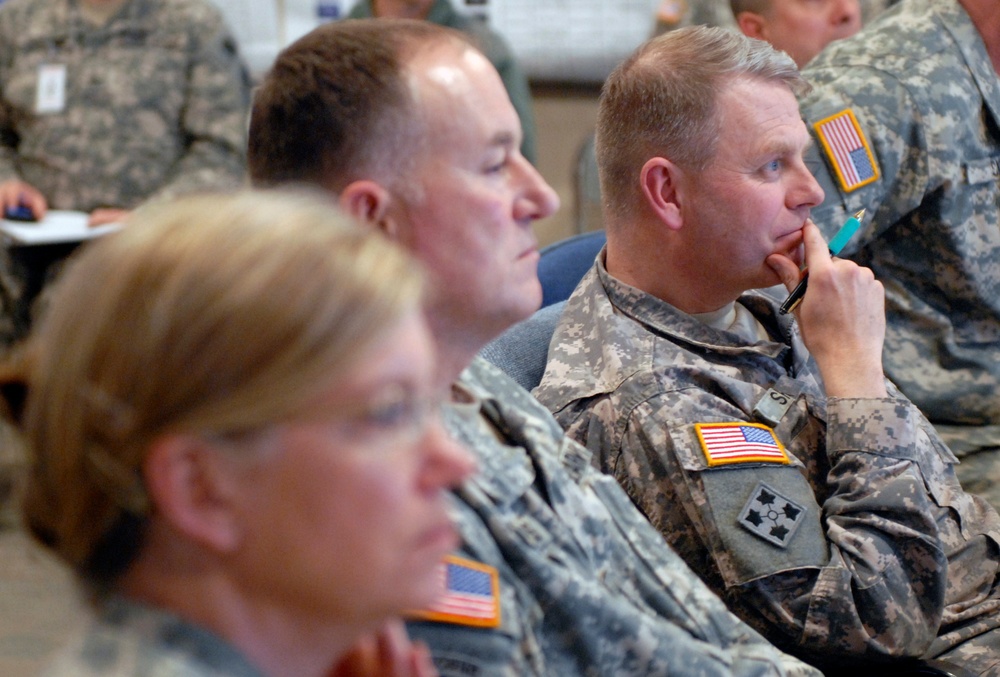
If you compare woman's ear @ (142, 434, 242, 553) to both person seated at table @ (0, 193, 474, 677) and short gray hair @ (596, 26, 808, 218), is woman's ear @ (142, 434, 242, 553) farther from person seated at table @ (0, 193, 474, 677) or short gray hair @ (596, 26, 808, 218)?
short gray hair @ (596, 26, 808, 218)

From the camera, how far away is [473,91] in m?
1.11

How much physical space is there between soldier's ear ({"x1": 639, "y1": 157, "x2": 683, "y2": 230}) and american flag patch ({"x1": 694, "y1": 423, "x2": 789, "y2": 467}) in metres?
0.33

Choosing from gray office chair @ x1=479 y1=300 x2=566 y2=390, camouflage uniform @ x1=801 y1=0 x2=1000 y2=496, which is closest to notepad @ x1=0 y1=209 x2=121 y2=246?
gray office chair @ x1=479 y1=300 x2=566 y2=390

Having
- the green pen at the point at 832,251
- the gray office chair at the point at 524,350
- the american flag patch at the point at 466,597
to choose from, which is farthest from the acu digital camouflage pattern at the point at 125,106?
the american flag patch at the point at 466,597

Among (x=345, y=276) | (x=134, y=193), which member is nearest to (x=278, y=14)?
(x=134, y=193)

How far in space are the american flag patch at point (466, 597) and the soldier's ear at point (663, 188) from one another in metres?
0.73

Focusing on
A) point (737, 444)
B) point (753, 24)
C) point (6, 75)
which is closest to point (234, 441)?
point (737, 444)

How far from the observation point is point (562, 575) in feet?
3.36

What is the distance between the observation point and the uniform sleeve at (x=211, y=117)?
3410 millimetres

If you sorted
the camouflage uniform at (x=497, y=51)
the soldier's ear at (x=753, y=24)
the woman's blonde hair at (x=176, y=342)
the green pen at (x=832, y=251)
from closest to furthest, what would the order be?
the woman's blonde hair at (x=176, y=342)
the green pen at (x=832, y=251)
the soldier's ear at (x=753, y=24)
the camouflage uniform at (x=497, y=51)

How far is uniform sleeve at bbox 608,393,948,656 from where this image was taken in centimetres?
130

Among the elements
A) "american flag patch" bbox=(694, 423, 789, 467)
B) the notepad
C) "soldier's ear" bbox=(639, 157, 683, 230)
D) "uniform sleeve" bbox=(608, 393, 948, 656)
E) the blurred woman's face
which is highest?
the blurred woman's face

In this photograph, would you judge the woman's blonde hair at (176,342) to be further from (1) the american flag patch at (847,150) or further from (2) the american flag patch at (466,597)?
(1) the american flag patch at (847,150)

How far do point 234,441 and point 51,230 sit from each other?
271 centimetres
